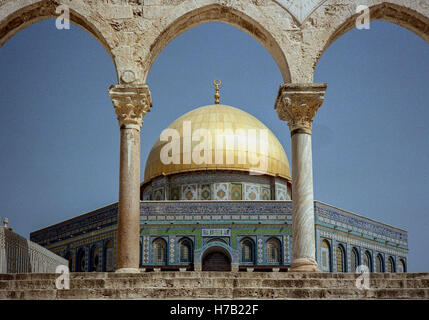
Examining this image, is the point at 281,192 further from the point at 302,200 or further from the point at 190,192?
the point at 302,200

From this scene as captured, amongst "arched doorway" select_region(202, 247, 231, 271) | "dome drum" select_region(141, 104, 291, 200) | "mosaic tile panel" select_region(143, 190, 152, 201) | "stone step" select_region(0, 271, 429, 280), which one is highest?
"dome drum" select_region(141, 104, 291, 200)

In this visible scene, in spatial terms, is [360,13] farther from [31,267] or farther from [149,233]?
[149,233]

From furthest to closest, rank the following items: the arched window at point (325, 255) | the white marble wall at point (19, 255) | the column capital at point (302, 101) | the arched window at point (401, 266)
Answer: the arched window at point (401, 266), the arched window at point (325, 255), the white marble wall at point (19, 255), the column capital at point (302, 101)

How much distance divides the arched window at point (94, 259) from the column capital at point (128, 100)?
19489 mm

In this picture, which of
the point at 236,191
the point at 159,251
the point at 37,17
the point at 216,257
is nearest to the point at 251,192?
the point at 236,191

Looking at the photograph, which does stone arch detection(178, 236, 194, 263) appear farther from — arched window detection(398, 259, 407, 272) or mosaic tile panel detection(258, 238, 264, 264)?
arched window detection(398, 259, 407, 272)

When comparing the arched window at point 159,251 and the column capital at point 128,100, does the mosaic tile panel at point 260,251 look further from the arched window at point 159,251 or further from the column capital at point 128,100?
the column capital at point 128,100

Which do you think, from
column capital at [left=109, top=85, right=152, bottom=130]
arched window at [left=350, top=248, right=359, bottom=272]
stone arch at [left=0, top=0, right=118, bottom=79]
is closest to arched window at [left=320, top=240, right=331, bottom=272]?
arched window at [left=350, top=248, right=359, bottom=272]

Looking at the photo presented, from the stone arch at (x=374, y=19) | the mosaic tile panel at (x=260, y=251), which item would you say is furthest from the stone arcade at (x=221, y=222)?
the stone arch at (x=374, y=19)

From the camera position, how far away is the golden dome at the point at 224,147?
30219 mm

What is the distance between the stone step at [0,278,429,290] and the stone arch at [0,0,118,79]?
405cm

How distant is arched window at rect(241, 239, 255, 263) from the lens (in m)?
27.6
